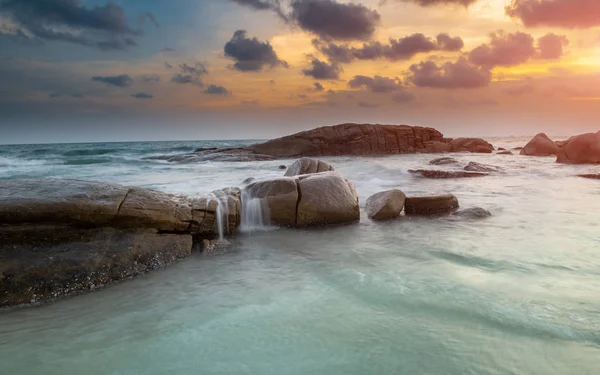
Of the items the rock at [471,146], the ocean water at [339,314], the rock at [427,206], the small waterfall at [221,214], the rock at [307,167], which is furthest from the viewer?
the rock at [471,146]

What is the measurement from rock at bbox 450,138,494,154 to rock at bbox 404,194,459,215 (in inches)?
1110

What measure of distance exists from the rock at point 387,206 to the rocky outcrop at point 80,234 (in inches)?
131

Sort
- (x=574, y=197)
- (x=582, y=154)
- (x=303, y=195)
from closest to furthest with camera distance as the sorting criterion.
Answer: (x=303, y=195) < (x=574, y=197) < (x=582, y=154)

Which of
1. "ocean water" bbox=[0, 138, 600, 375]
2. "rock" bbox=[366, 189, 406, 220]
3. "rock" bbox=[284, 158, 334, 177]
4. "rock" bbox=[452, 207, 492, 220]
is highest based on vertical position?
"rock" bbox=[284, 158, 334, 177]

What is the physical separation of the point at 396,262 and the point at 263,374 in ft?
8.66

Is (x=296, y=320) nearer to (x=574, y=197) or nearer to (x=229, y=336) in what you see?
(x=229, y=336)

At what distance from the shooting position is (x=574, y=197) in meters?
9.31

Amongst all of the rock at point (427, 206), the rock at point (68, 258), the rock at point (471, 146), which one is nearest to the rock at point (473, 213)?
the rock at point (427, 206)

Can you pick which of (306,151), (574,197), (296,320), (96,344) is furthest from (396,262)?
(306,151)

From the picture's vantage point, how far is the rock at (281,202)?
637 cm

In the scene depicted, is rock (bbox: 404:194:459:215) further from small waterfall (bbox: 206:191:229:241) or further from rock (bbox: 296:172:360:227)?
small waterfall (bbox: 206:191:229:241)

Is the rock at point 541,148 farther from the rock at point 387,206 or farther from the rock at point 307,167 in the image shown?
the rock at point 387,206

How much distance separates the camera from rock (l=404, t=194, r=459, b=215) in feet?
24.6

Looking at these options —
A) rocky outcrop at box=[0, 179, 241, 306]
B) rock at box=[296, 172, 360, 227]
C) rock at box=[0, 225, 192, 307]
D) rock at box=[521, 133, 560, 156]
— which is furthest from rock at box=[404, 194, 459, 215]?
rock at box=[521, 133, 560, 156]
